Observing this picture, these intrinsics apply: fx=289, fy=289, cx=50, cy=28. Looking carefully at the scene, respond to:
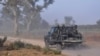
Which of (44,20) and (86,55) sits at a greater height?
(44,20)

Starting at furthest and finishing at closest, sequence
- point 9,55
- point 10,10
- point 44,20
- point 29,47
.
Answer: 1. point 44,20
2. point 10,10
3. point 29,47
4. point 9,55

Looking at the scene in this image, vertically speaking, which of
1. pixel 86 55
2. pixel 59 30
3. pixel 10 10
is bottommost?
pixel 86 55

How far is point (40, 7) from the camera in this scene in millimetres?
59781

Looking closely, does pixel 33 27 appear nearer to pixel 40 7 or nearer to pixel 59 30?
pixel 40 7

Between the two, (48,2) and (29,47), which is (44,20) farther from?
(29,47)

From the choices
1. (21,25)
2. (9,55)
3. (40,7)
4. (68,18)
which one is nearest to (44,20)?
(68,18)

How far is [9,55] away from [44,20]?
10440 centimetres

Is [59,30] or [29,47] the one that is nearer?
[29,47]

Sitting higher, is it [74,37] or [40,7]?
[40,7]

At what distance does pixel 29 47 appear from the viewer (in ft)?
62.8

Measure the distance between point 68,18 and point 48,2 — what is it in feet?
211

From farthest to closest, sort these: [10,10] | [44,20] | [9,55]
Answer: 1. [44,20]
2. [10,10]
3. [9,55]

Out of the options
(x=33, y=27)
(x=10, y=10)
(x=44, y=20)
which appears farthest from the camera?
(x=44, y=20)

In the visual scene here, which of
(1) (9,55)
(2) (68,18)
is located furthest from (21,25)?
(1) (9,55)
